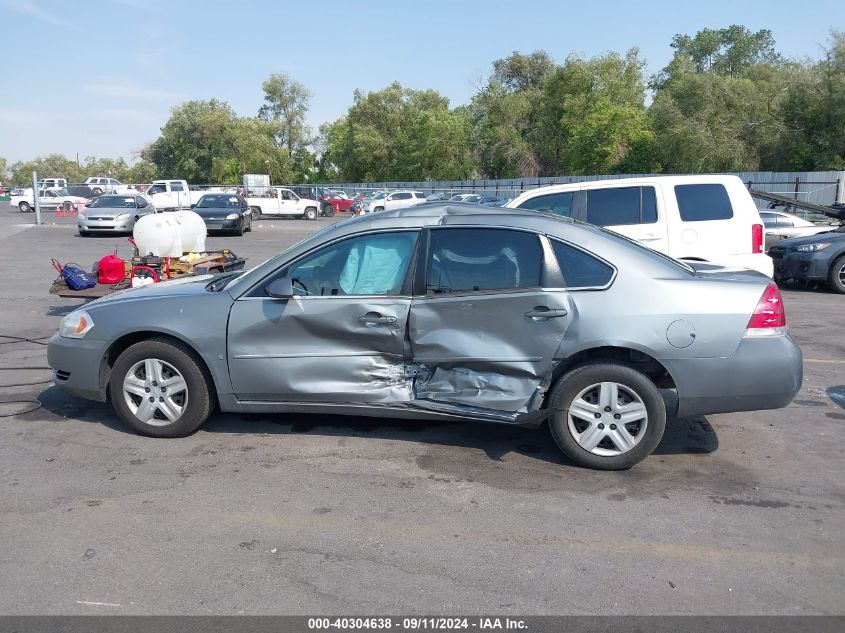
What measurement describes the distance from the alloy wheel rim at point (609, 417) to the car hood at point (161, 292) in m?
2.82

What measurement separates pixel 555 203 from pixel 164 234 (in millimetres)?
5244

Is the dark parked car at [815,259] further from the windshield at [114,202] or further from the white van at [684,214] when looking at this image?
the windshield at [114,202]

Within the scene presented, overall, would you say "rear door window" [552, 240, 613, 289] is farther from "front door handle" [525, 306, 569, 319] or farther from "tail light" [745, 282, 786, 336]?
"tail light" [745, 282, 786, 336]

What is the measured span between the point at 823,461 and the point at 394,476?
117 inches

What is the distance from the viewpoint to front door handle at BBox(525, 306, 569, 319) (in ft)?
16.1

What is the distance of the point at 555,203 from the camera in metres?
9.78

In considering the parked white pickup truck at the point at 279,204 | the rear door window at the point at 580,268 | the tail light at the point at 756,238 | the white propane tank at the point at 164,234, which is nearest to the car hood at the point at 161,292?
the rear door window at the point at 580,268

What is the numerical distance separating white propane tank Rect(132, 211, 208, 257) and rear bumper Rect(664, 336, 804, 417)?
7.36m

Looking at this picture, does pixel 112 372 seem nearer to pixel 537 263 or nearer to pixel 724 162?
pixel 537 263

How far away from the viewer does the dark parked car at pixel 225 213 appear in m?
25.9

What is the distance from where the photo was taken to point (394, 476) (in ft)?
15.9

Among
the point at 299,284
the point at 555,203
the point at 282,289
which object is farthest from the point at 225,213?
the point at 282,289

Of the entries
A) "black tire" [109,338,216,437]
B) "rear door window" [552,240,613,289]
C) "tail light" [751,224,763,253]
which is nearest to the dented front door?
"rear door window" [552,240,613,289]
